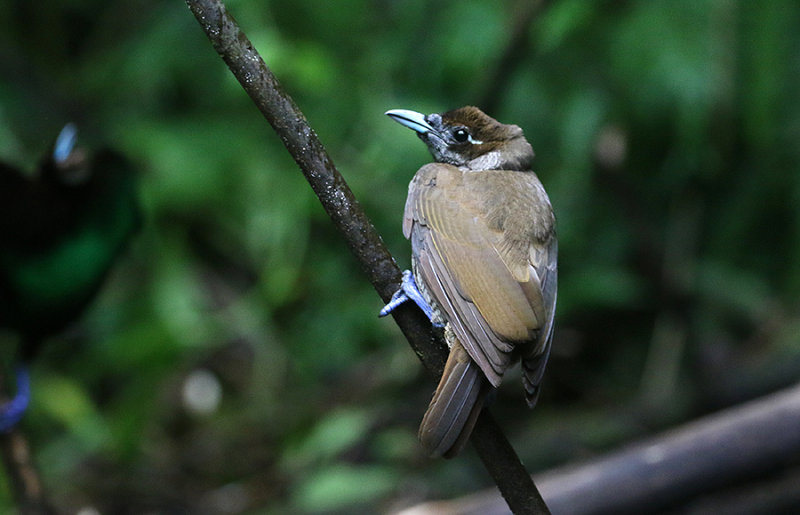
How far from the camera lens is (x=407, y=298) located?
1479mm

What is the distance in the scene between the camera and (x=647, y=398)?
3.70m

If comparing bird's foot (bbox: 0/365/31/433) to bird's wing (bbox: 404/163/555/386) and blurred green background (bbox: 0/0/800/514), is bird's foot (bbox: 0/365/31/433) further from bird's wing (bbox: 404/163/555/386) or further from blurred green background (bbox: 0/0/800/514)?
bird's wing (bbox: 404/163/555/386)

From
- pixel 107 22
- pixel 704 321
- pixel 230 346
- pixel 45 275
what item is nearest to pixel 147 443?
pixel 230 346

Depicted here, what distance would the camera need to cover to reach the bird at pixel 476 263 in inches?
58.1

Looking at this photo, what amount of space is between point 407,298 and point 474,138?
74cm

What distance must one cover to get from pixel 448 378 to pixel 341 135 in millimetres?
2439

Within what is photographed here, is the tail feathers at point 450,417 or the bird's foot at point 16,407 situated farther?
the bird's foot at point 16,407

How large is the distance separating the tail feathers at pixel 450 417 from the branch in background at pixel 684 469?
937 millimetres

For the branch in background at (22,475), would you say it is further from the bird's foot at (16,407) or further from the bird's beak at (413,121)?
the bird's beak at (413,121)

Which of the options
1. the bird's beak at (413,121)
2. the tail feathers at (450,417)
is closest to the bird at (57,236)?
the bird's beak at (413,121)

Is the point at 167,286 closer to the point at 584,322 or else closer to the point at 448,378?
the point at 584,322

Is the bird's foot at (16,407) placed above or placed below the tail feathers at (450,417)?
below

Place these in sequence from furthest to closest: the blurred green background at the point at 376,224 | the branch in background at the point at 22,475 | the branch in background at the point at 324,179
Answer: the blurred green background at the point at 376,224 < the branch in background at the point at 22,475 < the branch in background at the point at 324,179

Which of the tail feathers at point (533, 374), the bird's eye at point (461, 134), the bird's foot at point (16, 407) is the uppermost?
the bird's eye at point (461, 134)
